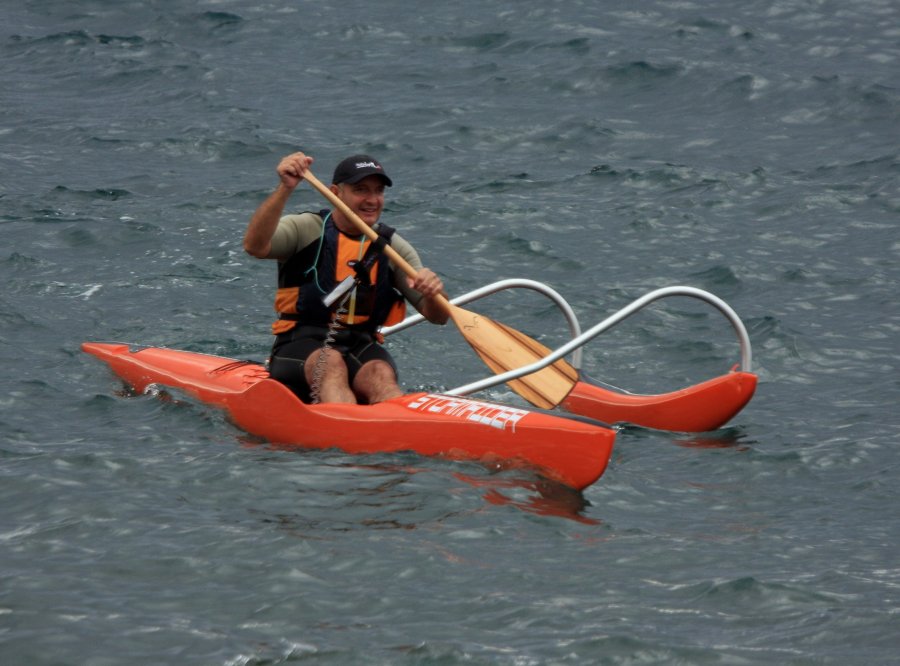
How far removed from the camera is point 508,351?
21.7ft

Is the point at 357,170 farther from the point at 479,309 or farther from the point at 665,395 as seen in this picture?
the point at 479,309

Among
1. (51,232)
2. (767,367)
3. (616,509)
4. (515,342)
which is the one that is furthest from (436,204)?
(616,509)

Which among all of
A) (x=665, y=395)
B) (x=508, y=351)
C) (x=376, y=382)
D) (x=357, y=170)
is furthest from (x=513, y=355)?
(x=357, y=170)

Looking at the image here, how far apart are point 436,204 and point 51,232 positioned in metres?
3.11

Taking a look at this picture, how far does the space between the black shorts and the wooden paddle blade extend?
0.42 meters

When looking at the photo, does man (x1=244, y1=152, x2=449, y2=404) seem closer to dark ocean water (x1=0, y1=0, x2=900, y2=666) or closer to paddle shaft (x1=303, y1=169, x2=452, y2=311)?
paddle shaft (x1=303, y1=169, x2=452, y2=311)

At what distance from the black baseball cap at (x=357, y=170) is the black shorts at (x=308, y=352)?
744 mm

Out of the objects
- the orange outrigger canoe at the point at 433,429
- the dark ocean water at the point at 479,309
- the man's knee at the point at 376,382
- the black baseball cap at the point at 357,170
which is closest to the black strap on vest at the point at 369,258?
the black baseball cap at the point at 357,170

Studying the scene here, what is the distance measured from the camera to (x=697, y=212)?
36.4 ft

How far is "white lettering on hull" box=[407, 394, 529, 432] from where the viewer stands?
19.0ft

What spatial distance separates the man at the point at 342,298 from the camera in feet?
20.8

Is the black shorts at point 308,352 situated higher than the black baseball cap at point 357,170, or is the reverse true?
the black baseball cap at point 357,170

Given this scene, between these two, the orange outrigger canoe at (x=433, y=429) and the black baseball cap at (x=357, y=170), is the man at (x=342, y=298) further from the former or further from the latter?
the orange outrigger canoe at (x=433, y=429)

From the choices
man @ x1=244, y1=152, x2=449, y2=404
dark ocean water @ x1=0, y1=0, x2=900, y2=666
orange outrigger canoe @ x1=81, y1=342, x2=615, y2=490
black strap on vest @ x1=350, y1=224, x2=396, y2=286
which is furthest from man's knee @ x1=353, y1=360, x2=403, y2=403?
dark ocean water @ x1=0, y1=0, x2=900, y2=666
